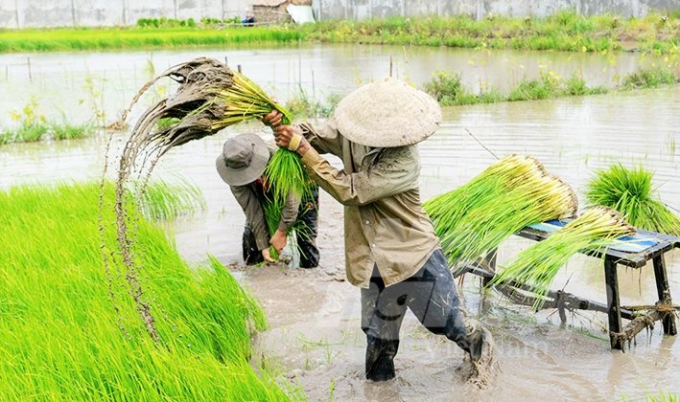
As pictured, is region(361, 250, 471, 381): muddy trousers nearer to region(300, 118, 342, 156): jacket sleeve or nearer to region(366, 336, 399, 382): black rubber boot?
region(366, 336, 399, 382): black rubber boot

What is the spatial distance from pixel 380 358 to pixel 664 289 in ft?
4.82

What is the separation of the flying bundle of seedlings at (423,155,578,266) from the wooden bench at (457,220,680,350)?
0.10 metres

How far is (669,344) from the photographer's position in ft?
12.3

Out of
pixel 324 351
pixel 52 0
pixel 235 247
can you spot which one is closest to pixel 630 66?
pixel 235 247

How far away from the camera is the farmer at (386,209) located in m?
2.98

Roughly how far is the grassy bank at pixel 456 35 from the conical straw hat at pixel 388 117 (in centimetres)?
1407

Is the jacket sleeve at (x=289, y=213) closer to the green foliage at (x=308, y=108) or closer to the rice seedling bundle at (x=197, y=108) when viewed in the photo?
the rice seedling bundle at (x=197, y=108)

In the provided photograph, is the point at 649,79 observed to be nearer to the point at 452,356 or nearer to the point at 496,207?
the point at 496,207

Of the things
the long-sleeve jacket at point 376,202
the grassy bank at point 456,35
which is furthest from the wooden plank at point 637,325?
the grassy bank at point 456,35

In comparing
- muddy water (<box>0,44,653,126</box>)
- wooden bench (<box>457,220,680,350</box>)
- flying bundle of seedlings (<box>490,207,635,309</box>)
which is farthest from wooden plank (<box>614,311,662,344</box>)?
muddy water (<box>0,44,653,126</box>)

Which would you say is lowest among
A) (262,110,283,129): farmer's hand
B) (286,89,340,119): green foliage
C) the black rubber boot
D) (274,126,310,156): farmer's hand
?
the black rubber boot

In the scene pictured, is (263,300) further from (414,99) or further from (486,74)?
(486,74)

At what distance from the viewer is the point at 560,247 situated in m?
3.52

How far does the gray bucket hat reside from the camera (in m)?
4.39
